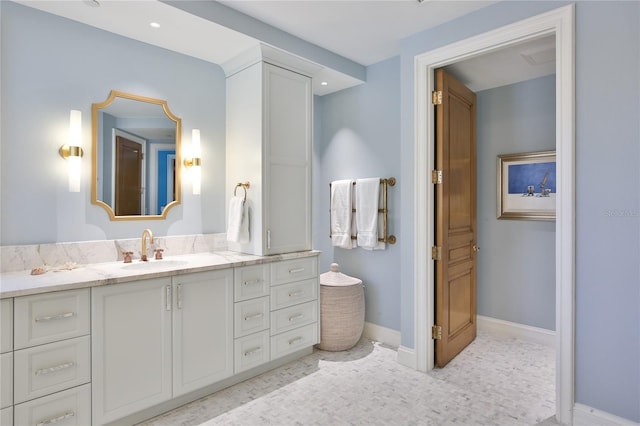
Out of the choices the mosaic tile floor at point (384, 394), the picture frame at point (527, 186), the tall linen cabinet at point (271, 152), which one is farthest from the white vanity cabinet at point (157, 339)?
the picture frame at point (527, 186)

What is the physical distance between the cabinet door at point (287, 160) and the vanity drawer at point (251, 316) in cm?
40

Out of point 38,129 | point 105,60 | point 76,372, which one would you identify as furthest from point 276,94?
point 76,372

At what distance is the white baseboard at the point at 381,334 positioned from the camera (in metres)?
3.21

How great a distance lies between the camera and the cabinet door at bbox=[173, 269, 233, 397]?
217 centimetres

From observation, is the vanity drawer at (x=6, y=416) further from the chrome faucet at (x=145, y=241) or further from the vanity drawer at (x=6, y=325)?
the chrome faucet at (x=145, y=241)

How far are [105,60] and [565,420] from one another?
362 centimetres

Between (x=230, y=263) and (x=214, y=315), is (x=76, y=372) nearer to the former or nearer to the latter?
(x=214, y=315)

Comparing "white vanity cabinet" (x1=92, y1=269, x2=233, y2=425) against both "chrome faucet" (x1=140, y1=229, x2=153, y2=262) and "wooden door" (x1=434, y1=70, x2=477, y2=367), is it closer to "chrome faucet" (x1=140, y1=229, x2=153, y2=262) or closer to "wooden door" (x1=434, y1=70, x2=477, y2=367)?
"chrome faucet" (x1=140, y1=229, x2=153, y2=262)

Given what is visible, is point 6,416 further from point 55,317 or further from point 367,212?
point 367,212

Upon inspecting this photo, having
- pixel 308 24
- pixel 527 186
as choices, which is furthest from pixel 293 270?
pixel 527 186

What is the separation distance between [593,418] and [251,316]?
6.90ft

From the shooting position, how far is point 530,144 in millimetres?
3359

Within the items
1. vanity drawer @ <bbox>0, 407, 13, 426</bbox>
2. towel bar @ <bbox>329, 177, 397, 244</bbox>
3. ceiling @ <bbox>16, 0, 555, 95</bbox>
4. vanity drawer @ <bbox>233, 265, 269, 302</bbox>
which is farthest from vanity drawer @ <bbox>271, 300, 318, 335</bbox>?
A: ceiling @ <bbox>16, 0, 555, 95</bbox>

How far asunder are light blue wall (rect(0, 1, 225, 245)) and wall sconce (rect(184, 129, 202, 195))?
196 millimetres
